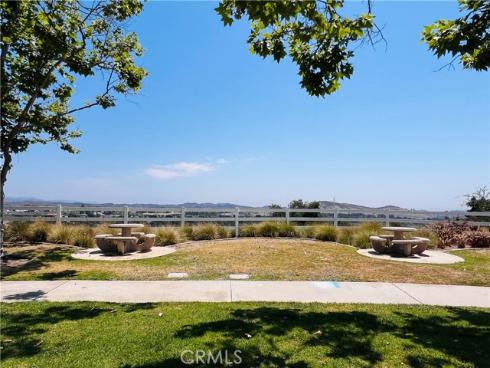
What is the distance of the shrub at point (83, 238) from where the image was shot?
13648 mm

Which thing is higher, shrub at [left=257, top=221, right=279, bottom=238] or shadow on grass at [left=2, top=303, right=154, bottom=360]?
shrub at [left=257, top=221, right=279, bottom=238]

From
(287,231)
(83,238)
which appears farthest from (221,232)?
(83,238)

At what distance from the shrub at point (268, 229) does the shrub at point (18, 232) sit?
8.92 m

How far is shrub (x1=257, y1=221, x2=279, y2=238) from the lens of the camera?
16734 mm

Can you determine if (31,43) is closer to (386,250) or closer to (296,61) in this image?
(296,61)

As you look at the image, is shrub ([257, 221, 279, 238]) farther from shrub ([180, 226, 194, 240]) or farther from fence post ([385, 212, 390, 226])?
fence post ([385, 212, 390, 226])

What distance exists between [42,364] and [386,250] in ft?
35.7

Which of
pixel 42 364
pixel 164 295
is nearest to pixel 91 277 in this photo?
pixel 164 295

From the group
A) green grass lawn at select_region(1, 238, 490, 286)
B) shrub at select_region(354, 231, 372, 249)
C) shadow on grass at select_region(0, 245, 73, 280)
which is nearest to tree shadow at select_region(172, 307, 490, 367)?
green grass lawn at select_region(1, 238, 490, 286)

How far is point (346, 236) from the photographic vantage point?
15.2 meters

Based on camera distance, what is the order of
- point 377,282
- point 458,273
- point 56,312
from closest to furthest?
point 56,312 → point 377,282 → point 458,273

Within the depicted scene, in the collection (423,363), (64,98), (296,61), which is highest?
(64,98)

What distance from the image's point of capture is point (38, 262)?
1034 cm

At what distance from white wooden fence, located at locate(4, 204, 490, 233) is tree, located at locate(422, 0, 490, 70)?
40.5ft
